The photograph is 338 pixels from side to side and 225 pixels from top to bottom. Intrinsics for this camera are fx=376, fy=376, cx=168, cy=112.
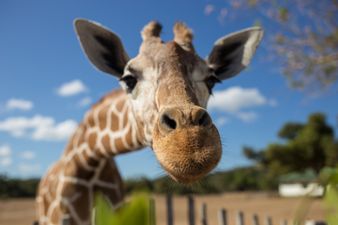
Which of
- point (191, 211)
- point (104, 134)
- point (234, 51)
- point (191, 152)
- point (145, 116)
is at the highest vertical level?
point (234, 51)

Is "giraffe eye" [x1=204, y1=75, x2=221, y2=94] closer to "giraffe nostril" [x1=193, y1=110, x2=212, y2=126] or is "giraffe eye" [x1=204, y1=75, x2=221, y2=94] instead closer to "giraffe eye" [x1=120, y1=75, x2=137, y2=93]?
"giraffe eye" [x1=120, y1=75, x2=137, y2=93]

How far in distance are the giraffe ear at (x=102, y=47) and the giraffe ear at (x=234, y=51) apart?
2.97 ft

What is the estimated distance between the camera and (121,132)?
4.07m

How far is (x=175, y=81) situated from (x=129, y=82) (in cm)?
75

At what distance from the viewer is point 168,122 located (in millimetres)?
2184

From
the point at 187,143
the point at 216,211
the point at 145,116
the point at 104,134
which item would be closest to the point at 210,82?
the point at 145,116

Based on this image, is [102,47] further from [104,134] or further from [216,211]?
[216,211]

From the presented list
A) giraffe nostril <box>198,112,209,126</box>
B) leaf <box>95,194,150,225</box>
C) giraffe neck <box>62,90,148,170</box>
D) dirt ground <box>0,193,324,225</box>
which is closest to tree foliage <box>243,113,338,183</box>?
dirt ground <box>0,193,324,225</box>

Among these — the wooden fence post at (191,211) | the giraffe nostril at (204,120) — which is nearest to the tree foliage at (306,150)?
the wooden fence post at (191,211)

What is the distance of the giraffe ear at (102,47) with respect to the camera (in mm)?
3590

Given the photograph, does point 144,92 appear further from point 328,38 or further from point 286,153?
point 286,153

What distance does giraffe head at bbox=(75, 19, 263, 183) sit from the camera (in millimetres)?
2035

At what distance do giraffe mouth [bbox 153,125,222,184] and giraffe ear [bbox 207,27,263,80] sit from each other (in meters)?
1.77

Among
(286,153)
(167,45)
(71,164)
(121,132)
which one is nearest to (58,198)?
(71,164)
